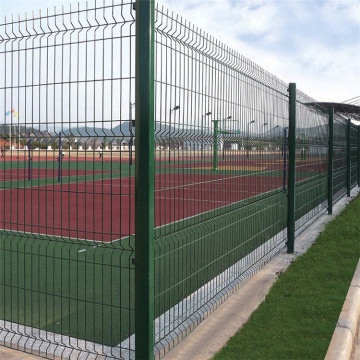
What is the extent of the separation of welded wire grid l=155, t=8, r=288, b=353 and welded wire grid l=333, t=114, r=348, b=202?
20.7 ft

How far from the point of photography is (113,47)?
3.75m

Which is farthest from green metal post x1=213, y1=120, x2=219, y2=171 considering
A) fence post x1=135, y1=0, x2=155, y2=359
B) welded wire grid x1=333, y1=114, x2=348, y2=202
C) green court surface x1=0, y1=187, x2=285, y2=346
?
welded wire grid x1=333, y1=114, x2=348, y2=202

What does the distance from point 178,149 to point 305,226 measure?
703 cm

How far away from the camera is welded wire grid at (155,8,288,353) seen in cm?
409

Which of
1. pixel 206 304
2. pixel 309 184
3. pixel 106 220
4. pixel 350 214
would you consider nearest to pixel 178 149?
pixel 206 304

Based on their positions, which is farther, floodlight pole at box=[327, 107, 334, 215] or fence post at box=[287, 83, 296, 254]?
floodlight pole at box=[327, 107, 334, 215]

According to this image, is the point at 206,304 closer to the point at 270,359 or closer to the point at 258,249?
the point at 270,359

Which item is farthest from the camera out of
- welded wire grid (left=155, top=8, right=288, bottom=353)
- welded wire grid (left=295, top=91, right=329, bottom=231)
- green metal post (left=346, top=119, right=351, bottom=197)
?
green metal post (left=346, top=119, right=351, bottom=197)

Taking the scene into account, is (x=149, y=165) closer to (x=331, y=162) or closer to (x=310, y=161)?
(x=310, y=161)

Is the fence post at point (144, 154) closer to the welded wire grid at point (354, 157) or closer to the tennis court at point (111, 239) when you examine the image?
the tennis court at point (111, 239)

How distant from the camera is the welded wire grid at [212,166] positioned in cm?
409

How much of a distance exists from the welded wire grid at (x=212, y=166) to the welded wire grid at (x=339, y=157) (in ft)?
20.7

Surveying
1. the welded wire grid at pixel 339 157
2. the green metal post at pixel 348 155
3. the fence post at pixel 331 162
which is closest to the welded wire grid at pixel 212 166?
the fence post at pixel 331 162

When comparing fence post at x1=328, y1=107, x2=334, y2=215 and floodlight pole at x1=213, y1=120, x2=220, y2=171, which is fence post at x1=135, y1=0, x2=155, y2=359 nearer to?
floodlight pole at x1=213, y1=120, x2=220, y2=171
